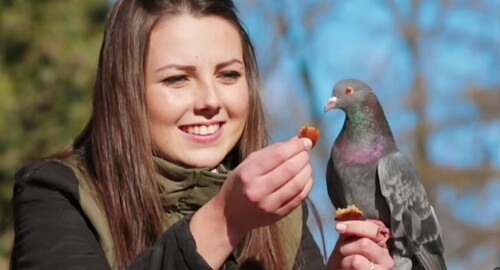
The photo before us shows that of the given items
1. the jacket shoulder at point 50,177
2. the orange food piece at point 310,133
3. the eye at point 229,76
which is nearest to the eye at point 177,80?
the eye at point 229,76

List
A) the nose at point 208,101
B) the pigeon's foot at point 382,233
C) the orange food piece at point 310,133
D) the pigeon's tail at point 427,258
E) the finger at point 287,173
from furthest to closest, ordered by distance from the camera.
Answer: the pigeon's tail at point 427,258, the nose at point 208,101, the pigeon's foot at point 382,233, the orange food piece at point 310,133, the finger at point 287,173

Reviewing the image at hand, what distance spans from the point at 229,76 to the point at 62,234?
2.21 ft

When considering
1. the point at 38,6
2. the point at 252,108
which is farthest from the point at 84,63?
the point at 252,108

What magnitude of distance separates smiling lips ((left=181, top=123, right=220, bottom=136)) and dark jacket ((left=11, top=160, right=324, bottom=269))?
340mm

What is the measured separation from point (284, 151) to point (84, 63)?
215 inches

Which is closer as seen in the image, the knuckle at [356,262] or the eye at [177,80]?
the knuckle at [356,262]

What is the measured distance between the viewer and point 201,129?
3.15 meters

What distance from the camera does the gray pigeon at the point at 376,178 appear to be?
10.5 feet

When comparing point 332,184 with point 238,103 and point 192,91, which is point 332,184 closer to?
point 238,103

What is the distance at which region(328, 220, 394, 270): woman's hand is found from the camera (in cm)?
286

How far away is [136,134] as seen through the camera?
3.16m

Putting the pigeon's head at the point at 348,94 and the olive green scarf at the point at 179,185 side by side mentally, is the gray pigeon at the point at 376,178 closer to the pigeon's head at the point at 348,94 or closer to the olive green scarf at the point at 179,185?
the pigeon's head at the point at 348,94

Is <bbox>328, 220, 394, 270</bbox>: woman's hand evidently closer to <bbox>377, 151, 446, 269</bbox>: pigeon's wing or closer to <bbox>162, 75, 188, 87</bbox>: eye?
<bbox>377, 151, 446, 269</bbox>: pigeon's wing

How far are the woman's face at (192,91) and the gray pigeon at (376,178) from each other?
30cm
